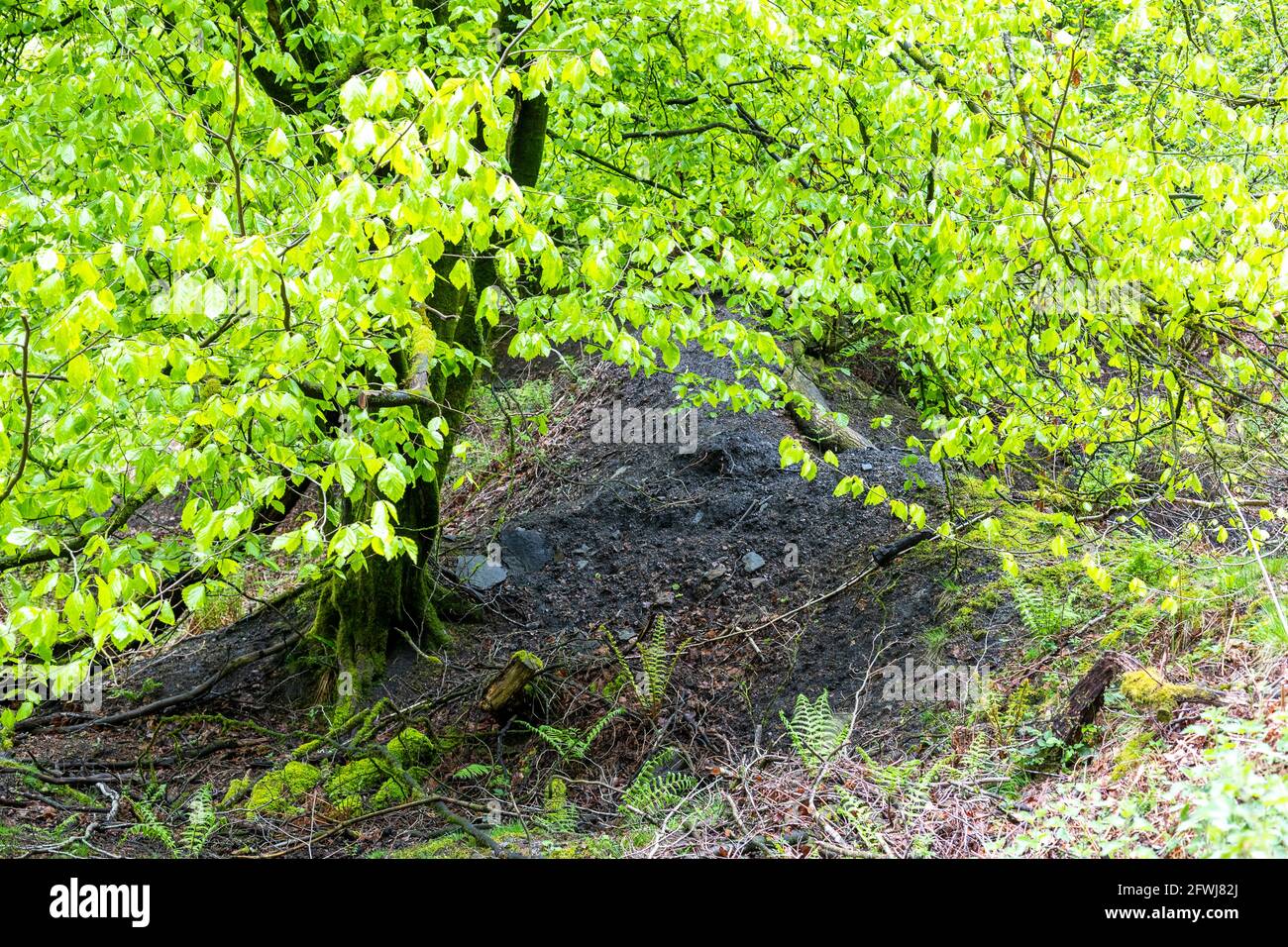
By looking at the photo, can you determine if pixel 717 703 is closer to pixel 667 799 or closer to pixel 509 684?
pixel 667 799

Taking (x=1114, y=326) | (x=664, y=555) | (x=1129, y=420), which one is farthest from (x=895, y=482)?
(x=1114, y=326)

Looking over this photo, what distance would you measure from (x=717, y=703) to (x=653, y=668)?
0.56 meters

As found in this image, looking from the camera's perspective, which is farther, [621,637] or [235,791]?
[621,637]

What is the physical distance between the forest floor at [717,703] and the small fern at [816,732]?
0.07 feet

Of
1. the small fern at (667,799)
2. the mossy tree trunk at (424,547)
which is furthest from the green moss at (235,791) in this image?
the small fern at (667,799)

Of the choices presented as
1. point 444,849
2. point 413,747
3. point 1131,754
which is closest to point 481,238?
point 444,849

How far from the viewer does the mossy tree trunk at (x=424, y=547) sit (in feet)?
23.2

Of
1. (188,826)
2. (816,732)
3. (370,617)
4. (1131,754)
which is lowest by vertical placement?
(188,826)

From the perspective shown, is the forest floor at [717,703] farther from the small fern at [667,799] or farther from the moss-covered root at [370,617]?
the moss-covered root at [370,617]

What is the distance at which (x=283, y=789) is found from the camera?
6793 millimetres

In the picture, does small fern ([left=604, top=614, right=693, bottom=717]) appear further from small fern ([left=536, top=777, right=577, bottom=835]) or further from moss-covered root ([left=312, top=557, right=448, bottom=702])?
moss-covered root ([left=312, top=557, right=448, bottom=702])

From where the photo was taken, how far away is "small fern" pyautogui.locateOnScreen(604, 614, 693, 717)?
7.40 meters

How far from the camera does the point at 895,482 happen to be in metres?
9.41

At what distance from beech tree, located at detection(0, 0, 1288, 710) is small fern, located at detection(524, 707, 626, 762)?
5.98 ft
